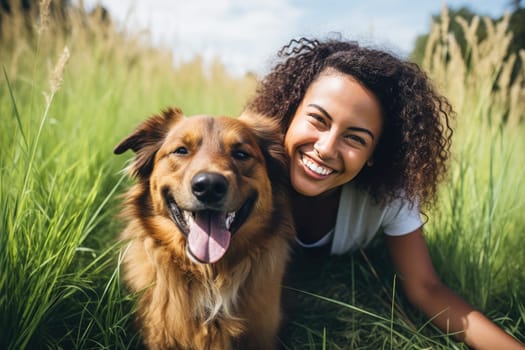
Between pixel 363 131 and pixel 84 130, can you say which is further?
pixel 84 130

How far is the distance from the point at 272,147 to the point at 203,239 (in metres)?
0.71

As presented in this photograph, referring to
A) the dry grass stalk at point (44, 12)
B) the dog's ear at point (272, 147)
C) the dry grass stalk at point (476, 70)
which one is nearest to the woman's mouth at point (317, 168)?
the dog's ear at point (272, 147)

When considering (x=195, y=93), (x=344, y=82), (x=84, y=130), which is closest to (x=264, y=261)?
(x=344, y=82)

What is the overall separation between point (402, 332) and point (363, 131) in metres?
1.14

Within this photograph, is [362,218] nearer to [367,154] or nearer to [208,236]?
[367,154]

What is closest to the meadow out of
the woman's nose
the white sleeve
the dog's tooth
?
the white sleeve

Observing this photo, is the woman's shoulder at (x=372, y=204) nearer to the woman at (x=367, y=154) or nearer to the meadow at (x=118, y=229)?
the woman at (x=367, y=154)

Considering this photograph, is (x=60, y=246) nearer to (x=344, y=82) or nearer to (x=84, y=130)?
(x=84, y=130)

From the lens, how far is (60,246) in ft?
6.51

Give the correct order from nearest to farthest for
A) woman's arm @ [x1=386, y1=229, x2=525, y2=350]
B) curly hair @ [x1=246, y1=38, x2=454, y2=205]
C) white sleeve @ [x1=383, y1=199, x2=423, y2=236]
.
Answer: woman's arm @ [x1=386, y1=229, x2=525, y2=350] → curly hair @ [x1=246, y1=38, x2=454, y2=205] → white sleeve @ [x1=383, y1=199, x2=423, y2=236]

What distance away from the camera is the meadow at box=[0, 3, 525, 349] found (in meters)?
1.88

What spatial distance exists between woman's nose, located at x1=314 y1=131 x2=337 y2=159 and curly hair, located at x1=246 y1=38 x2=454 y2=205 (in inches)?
14.8

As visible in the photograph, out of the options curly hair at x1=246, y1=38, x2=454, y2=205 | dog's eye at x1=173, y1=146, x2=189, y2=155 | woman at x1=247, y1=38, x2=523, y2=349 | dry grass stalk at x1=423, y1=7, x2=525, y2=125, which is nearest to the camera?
dog's eye at x1=173, y1=146, x2=189, y2=155

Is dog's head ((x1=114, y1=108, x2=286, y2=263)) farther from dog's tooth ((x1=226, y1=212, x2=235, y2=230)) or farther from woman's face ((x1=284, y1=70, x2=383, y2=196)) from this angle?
woman's face ((x1=284, y1=70, x2=383, y2=196))
